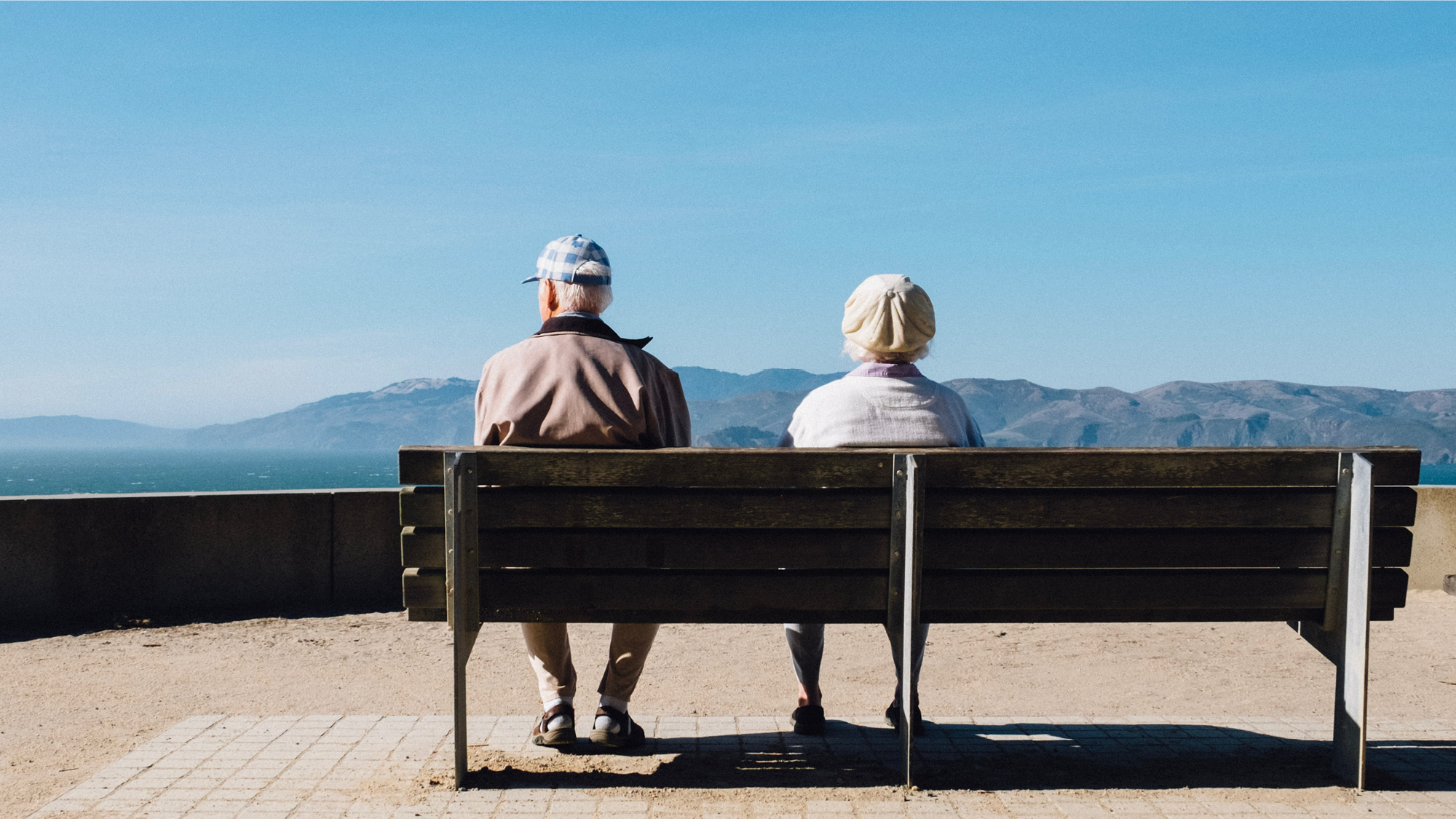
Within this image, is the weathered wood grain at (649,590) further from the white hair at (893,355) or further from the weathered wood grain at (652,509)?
the white hair at (893,355)

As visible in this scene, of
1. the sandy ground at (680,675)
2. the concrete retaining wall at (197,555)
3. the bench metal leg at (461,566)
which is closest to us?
the bench metal leg at (461,566)

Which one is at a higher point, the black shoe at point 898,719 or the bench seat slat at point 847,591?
the bench seat slat at point 847,591

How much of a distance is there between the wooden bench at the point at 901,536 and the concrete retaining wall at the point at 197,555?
4116mm

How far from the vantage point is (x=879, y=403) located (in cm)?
398

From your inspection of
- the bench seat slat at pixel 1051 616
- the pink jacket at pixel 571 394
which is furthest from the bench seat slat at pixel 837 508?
the pink jacket at pixel 571 394

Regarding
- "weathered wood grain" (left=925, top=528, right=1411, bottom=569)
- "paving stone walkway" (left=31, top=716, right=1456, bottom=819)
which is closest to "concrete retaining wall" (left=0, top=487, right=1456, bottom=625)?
"paving stone walkway" (left=31, top=716, right=1456, bottom=819)

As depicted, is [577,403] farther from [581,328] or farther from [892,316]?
[892,316]

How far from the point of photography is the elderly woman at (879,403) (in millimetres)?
3947

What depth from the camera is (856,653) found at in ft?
20.3

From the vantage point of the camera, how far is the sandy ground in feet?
15.7

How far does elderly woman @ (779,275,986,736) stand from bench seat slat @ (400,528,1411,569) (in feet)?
1.96

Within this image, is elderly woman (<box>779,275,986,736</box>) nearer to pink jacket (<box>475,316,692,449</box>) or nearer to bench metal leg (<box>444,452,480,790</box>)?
pink jacket (<box>475,316,692,449</box>)

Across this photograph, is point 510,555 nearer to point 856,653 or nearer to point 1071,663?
point 856,653

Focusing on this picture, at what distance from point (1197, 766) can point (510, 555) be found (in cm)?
230
